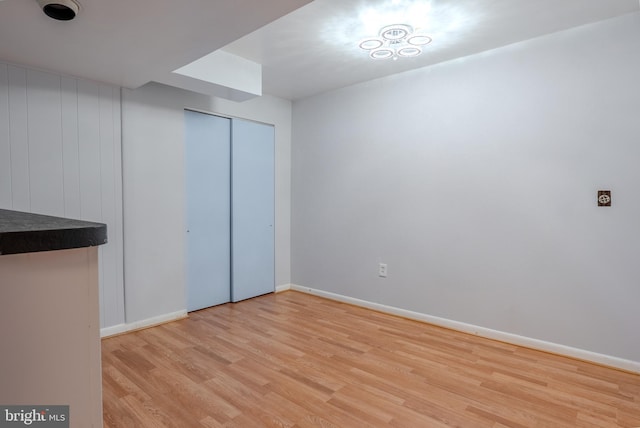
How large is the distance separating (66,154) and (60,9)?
1.35 meters

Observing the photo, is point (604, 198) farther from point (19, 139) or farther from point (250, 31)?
point (19, 139)

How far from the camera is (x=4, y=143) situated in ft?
8.05

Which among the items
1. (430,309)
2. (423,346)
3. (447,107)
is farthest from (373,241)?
(447,107)

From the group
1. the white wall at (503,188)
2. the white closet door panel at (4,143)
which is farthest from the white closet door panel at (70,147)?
the white wall at (503,188)

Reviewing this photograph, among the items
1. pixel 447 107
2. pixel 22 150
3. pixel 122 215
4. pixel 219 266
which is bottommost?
pixel 219 266

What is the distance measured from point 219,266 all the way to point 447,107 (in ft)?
9.21

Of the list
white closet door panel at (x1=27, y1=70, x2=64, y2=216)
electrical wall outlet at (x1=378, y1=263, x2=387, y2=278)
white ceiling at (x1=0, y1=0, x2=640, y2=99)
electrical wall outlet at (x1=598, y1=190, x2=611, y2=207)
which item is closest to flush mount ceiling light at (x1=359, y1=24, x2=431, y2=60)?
white ceiling at (x1=0, y1=0, x2=640, y2=99)

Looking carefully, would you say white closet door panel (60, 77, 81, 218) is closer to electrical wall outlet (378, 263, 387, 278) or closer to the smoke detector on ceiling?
the smoke detector on ceiling

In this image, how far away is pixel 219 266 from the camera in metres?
3.85

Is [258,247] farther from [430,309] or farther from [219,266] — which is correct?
[430,309]

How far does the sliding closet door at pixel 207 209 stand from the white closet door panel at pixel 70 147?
936 millimetres

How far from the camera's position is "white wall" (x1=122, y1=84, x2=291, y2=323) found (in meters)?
3.10

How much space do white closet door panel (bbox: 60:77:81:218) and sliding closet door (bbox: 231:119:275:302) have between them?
1.46 m

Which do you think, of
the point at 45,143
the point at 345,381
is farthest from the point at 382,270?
the point at 45,143
